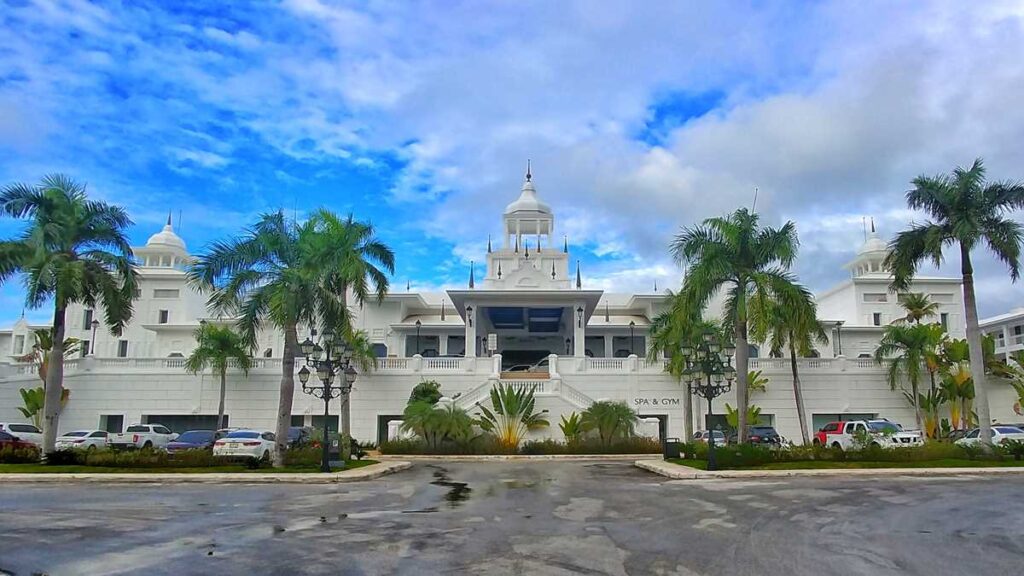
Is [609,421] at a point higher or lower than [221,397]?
lower

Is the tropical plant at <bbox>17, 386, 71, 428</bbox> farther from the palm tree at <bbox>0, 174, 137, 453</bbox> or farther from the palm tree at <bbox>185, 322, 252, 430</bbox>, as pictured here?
the palm tree at <bbox>0, 174, 137, 453</bbox>

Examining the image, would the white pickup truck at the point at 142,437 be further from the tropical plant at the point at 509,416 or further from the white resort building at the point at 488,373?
the tropical plant at the point at 509,416

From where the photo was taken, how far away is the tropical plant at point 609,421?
33875 millimetres

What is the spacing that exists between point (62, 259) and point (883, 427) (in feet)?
106

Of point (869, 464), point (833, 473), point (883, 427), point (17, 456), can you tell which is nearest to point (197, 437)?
point (17, 456)

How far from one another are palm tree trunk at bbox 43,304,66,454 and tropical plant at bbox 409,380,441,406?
15926 millimetres

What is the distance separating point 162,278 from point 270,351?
46.3 ft

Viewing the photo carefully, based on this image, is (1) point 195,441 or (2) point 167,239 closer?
(1) point 195,441

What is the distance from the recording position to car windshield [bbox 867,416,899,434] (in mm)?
31000

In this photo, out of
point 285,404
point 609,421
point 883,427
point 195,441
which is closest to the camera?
point 285,404

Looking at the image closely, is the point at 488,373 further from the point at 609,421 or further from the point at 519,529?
the point at 519,529

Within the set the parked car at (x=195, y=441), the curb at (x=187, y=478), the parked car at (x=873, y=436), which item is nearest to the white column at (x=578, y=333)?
the parked car at (x=873, y=436)

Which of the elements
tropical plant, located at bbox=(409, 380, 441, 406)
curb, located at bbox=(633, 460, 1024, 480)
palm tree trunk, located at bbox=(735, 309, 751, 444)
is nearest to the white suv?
palm tree trunk, located at bbox=(735, 309, 751, 444)

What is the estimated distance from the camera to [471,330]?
43938 mm
